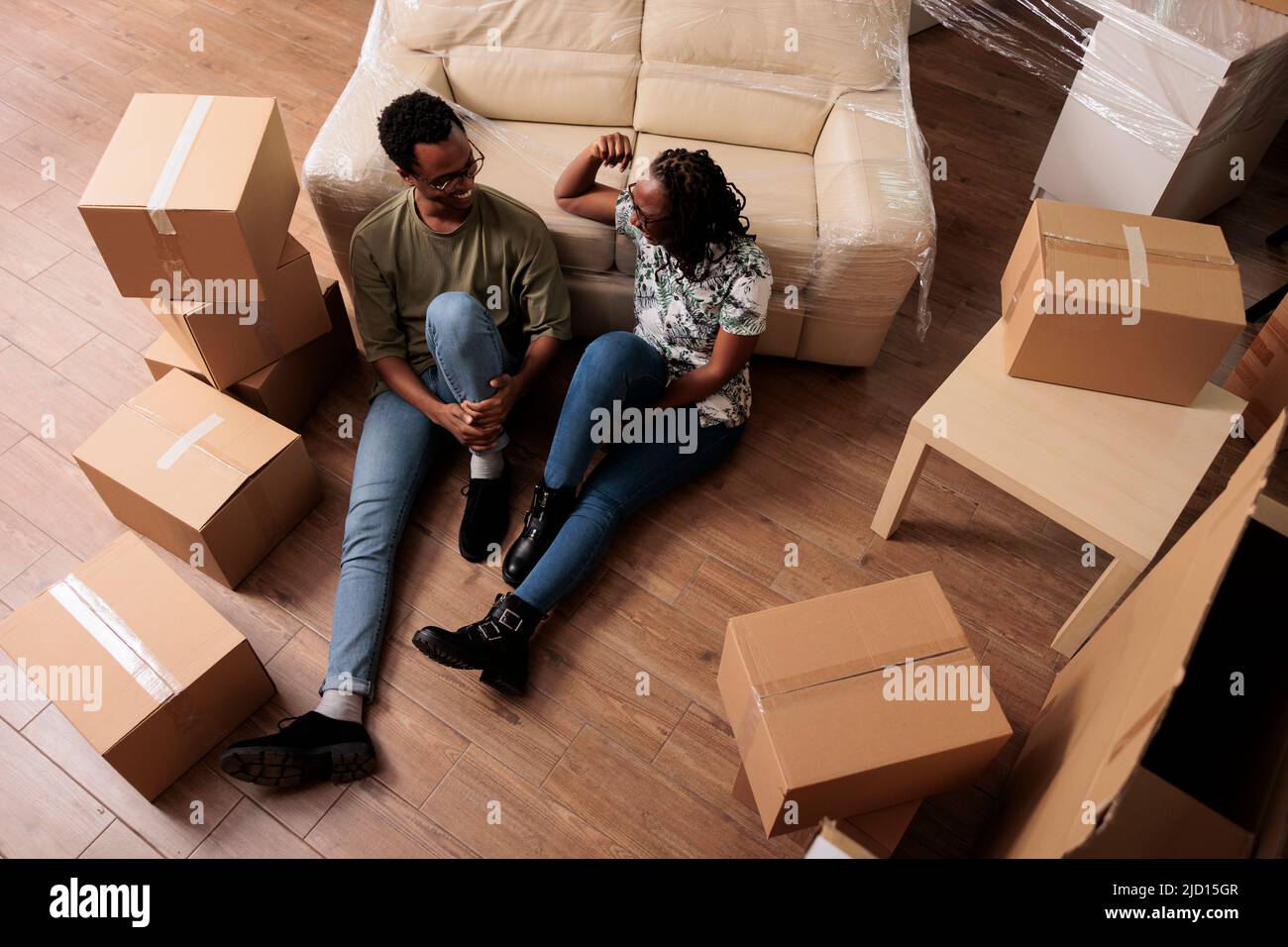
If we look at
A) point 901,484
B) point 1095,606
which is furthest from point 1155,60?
point 1095,606

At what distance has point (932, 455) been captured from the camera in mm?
2238

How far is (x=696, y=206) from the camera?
169 centimetres

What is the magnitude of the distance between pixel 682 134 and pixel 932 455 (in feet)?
3.27

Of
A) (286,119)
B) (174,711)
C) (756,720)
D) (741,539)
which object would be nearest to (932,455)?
(741,539)

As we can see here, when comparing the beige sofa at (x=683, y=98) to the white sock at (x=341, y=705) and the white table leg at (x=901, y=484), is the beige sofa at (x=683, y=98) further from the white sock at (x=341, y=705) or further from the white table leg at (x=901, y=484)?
the white sock at (x=341, y=705)

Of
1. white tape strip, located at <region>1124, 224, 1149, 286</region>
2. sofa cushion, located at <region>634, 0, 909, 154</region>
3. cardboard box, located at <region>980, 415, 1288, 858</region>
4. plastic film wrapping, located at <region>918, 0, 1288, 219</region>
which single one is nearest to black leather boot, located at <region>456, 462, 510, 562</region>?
sofa cushion, located at <region>634, 0, 909, 154</region>

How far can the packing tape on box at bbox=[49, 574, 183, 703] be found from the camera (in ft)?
5.17

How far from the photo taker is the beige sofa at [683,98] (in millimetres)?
2164

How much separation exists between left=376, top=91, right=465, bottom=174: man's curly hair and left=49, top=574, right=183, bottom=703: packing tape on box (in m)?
0.96

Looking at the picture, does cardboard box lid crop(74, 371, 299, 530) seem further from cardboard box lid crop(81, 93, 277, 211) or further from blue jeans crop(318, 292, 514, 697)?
cardboard box lid crop(81, 93, 277, 211)

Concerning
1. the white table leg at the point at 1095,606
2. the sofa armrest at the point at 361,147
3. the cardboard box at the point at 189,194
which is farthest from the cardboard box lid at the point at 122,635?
the white table leg at the point at 1095,606

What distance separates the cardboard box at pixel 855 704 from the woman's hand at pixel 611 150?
40.3 inches

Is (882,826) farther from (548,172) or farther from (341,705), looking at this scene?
(548,172)

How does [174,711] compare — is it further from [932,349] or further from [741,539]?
[932,349]
